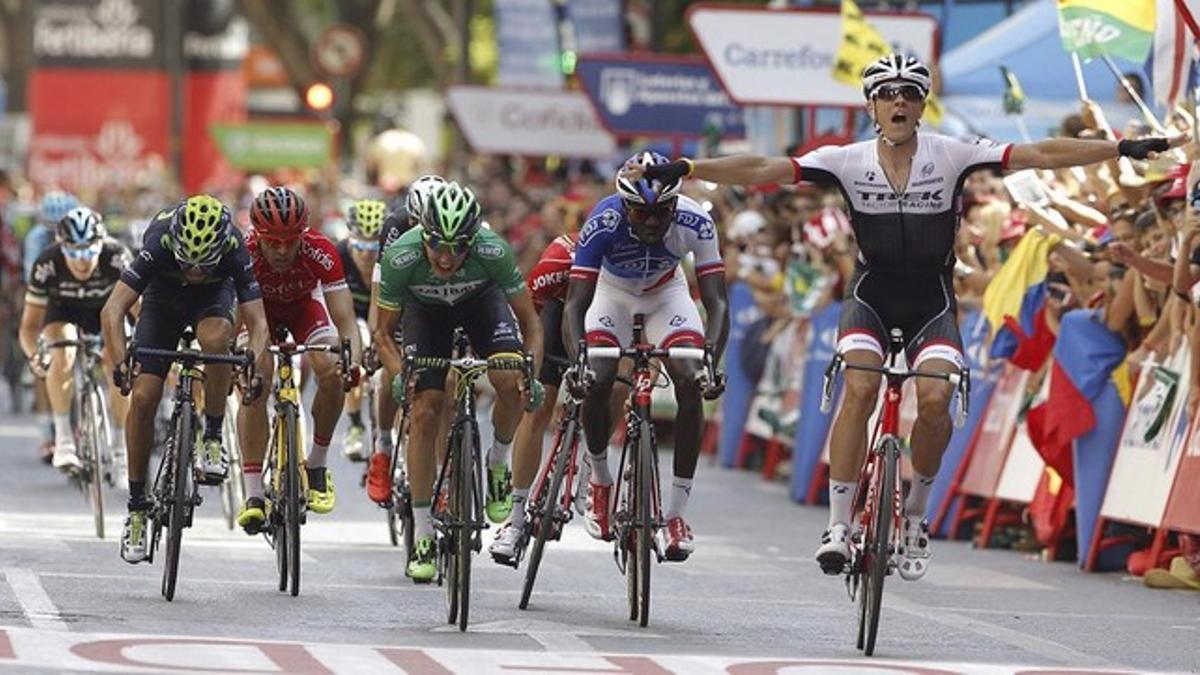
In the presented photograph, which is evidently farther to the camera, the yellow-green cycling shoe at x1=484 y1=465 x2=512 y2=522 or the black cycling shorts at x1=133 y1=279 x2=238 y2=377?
the black cycling shorts at x1=133 y1=279 x2=238 y2=377

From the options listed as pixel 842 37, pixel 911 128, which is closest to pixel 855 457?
pixel 911 128

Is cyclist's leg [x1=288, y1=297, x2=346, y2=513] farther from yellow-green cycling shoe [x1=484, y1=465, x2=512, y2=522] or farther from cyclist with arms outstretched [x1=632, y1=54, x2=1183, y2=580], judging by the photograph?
cyclist with arms outstretched [x1=632, y1=54, x2=1183, y2=580]

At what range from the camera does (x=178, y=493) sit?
1503cm

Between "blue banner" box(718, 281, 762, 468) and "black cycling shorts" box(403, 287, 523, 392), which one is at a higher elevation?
"black cycling shorts" box(403, 287, 523, 392)

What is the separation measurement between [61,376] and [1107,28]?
6.33 meters

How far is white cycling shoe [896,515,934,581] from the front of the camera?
13766 millimetres

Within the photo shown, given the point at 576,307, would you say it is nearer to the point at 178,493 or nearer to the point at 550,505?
the point at 550,505

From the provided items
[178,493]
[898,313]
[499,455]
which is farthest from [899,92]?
[178,493]

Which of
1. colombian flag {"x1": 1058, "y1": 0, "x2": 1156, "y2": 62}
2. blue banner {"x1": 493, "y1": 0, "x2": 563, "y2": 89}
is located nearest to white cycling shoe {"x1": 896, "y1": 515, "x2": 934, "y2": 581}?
colombian flag {"x1": 1058, "y1": 0, "x2": 1156, "y2": 62}

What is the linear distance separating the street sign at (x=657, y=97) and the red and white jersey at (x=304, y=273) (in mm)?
12977

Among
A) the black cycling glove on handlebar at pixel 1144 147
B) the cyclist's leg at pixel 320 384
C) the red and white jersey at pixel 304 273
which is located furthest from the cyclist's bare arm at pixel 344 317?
the black cycling glove on handlebar at pixel 1144 147

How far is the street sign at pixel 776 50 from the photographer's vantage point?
2520cm

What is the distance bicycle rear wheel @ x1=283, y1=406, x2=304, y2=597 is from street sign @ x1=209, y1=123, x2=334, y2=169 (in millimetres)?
43570

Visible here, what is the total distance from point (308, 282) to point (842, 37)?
870 centimetres
